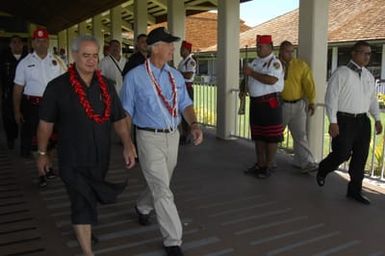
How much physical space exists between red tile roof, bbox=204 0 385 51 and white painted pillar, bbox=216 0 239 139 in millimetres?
12824

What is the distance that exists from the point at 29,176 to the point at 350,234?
3.69 m

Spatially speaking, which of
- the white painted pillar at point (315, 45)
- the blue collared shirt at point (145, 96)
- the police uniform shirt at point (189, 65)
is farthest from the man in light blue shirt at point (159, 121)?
the police uniform shirt at point (189, 65)

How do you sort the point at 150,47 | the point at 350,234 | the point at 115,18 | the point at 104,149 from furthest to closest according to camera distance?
the point at 115,18
the point at 350,234
the point at 150,47
the point at 104,149

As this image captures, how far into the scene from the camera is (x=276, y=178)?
5.44m

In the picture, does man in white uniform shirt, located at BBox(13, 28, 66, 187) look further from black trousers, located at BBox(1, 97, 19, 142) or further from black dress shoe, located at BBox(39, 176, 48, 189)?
black trousers, located at BBox(1, 97, 19, 142)

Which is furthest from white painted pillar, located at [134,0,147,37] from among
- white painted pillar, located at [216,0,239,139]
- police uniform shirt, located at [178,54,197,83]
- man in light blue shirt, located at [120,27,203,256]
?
man in light blue shirt, located at [120,27,203,256]

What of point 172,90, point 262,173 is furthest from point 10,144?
point 172,90

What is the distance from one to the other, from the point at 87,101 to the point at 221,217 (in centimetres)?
179

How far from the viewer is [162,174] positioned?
10.9ft

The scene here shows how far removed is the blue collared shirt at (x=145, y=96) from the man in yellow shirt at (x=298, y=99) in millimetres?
2416

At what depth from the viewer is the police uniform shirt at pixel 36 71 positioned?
5.10m

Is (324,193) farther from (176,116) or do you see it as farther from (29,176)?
(29,176)

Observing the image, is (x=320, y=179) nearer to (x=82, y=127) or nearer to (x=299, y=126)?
(x=299, y=126)

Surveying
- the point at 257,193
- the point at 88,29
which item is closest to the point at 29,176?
the point at 257,193
